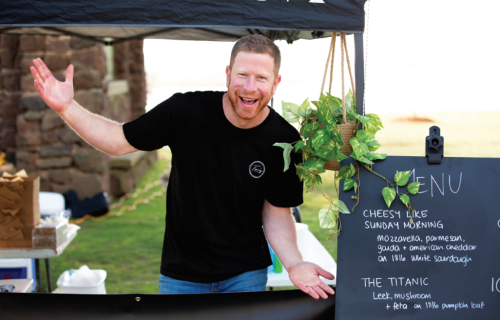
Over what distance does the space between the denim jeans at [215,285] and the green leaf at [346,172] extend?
65 centimetres

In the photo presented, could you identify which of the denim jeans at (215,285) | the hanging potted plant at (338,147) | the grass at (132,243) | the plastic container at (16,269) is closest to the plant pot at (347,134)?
the hanging potted plant at (338,147)

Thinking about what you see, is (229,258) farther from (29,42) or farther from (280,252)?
(29,42)

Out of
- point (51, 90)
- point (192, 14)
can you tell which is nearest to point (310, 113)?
point (192, 14)

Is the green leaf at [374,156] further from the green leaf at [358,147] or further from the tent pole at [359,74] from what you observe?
the tent pole at [359,74]

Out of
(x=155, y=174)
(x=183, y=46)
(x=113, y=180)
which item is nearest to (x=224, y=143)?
(x=113, y=180)

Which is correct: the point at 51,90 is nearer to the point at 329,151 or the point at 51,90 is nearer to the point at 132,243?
the point at 329,151

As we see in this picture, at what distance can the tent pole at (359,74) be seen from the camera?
1825 millimetres

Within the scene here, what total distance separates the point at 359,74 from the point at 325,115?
0.84 feet

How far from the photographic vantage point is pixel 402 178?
5.64ft

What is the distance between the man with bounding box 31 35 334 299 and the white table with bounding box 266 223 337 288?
1.78 ft

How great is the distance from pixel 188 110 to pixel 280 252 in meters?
0.75

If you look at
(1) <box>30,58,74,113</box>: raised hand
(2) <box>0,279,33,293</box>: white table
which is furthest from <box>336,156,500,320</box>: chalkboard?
(2) <box>0,279,33,293</box>: white table

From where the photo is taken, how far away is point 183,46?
53.3 feet

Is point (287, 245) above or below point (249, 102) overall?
below
